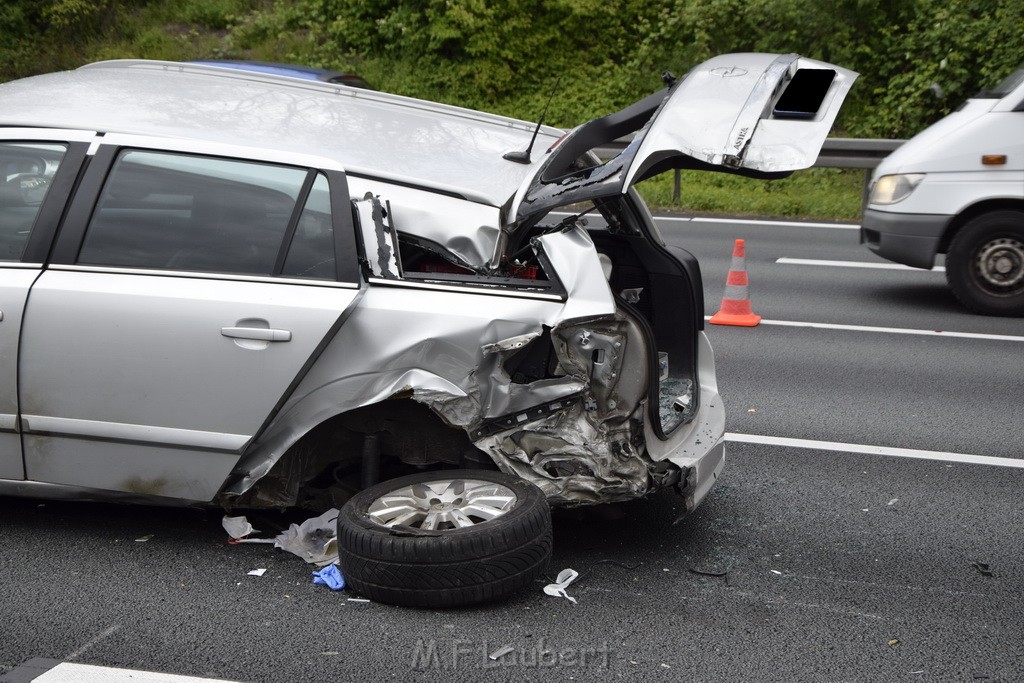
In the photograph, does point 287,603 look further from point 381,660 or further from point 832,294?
point 832,294

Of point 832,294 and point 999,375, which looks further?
point 832,294

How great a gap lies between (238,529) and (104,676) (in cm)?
112

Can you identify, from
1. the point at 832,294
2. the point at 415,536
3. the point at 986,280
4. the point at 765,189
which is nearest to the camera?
the point at 415,536

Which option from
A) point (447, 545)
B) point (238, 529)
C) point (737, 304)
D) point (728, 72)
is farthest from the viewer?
point (737, 304)

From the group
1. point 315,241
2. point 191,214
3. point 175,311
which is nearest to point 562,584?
point 315,241

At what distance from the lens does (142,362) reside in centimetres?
414

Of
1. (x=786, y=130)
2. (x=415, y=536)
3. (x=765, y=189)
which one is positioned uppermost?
(x=786, y=130)

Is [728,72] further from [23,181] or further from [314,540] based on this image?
[23,181]

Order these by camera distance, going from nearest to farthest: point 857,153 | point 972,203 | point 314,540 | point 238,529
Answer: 1. point 314,540
2. point 238,529
3. point 972,203
4. point 857,153

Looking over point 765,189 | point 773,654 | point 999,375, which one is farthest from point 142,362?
point 765,189

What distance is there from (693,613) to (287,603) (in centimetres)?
145

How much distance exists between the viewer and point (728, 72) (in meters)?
4.19

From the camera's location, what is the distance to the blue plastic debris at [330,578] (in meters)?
4.09

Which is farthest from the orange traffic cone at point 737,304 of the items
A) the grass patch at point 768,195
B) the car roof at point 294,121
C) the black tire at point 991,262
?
the grass patch at point 768,195
